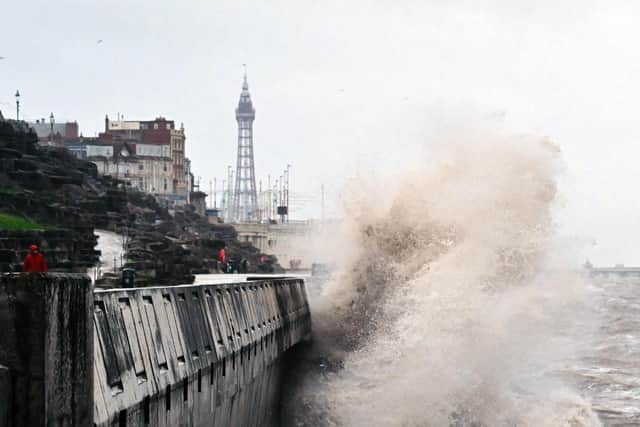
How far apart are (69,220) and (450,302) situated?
116 ft

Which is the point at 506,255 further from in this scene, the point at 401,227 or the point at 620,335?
the point at 620,335

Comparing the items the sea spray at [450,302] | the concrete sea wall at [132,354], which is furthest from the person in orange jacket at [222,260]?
the concrete sea wall at [132,354]

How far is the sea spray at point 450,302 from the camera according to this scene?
19828 millimetres

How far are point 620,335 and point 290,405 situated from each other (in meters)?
22.7

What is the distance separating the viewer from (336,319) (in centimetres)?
2516

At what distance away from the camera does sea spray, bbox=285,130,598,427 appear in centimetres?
1983

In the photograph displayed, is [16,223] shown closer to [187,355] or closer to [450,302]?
[450,302]

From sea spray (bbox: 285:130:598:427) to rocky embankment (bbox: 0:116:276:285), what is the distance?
15.1 metres

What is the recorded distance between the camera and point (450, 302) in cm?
2130

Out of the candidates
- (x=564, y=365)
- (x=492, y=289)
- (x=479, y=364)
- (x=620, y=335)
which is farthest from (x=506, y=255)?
(x=620, y=335)

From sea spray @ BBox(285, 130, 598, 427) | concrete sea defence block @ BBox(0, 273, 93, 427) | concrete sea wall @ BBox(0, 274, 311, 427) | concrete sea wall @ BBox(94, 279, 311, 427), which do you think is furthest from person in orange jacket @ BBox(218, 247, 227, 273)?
concrete sea defence block @ BBox(0, 273, 93, 427)

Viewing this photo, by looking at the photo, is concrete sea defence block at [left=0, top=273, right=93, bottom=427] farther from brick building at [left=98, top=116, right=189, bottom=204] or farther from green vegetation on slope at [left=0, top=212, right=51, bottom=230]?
brick building at [left=98, top=116, right=189, bottom=204]

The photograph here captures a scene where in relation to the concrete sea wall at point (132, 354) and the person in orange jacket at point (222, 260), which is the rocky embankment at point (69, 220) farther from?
the concrete sea wall at point (132, 354)

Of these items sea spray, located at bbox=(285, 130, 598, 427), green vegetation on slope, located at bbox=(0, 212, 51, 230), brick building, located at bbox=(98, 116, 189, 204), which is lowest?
sea spray, located at bbox=(285, 130, 598, 427)
